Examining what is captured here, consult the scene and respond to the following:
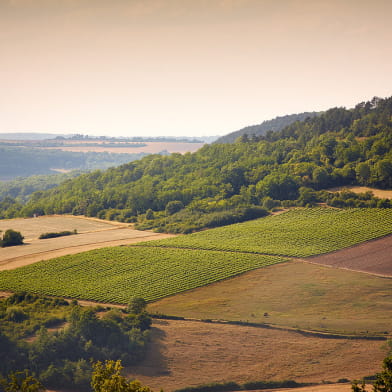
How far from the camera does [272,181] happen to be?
14175 centimetres

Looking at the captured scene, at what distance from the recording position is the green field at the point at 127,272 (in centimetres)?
7512

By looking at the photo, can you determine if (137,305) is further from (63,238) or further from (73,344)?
(63,238)

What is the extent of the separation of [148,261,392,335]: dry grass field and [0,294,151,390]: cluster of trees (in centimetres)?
871

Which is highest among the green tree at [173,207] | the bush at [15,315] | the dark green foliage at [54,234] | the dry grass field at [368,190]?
the dry grass field at [368,190]

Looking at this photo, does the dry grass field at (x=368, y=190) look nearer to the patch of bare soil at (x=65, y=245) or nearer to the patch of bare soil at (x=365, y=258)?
the patch of bare soil at (x=365, y=258)

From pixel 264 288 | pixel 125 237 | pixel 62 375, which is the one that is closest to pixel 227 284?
pixel 264 288

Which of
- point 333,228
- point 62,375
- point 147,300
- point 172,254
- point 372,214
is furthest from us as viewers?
point 372,214

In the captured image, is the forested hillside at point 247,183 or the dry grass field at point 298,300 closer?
the dry grass field at point 298,300

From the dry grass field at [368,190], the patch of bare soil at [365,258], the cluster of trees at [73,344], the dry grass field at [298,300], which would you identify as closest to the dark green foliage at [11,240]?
the cluster of trees at [73,344]

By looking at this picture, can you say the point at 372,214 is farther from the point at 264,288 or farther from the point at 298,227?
the point at 264,288

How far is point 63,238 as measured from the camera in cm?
11606

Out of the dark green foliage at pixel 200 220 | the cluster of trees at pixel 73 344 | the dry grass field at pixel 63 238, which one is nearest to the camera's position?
the cluster of trees at pixel 73 344

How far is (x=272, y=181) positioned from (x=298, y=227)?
37304 mm

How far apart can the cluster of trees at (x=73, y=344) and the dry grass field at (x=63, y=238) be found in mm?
33981
